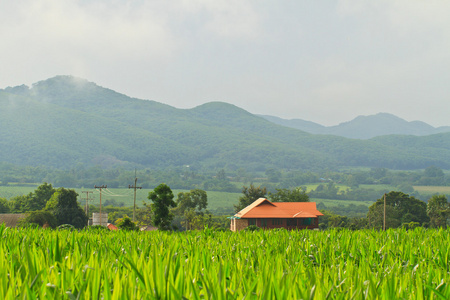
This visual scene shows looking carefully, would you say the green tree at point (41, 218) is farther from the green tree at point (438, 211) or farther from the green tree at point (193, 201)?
the green tree at point (438, 211)

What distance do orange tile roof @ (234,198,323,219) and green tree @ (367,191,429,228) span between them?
16.3 meters

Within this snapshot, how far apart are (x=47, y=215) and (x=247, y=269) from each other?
225 feet

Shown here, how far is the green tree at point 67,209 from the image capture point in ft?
236

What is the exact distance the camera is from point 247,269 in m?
4.34

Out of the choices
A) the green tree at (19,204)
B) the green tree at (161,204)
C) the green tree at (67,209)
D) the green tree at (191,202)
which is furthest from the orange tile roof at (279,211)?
the green tree at (19,204)

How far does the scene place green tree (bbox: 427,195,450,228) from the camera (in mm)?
85000

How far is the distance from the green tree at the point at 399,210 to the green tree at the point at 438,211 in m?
2.84

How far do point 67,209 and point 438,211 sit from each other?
222ft

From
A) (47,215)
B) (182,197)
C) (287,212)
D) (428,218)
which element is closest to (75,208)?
(47,215)

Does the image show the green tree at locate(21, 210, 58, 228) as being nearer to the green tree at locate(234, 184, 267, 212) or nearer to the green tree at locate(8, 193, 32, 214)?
the green tree at locate(8, 193, 32, 214)

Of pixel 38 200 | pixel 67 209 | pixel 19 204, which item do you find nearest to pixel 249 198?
pixel 38 200

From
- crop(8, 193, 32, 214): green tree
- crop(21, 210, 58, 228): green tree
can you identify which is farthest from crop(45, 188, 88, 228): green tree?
crop(8, 193, 32, 214): green tree

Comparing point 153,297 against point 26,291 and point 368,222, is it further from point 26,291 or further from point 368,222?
point 368,222

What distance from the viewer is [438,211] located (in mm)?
86312
